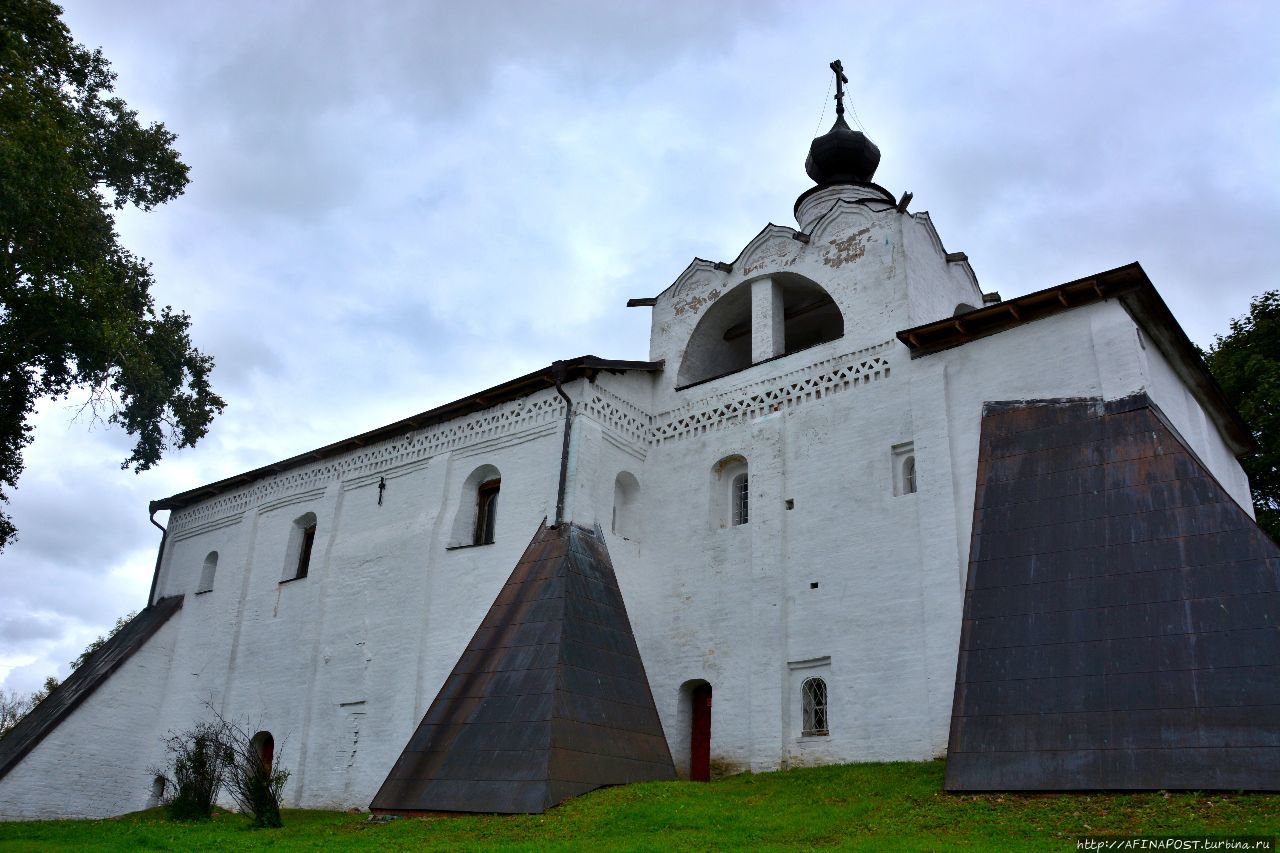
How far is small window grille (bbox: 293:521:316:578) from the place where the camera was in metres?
18.8

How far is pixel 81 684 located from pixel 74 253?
387 inches

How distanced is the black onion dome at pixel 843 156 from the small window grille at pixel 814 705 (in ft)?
32.9

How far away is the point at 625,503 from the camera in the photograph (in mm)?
15727

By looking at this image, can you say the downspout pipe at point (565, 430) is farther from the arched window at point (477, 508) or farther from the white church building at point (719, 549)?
the arched window at point (477, 508)

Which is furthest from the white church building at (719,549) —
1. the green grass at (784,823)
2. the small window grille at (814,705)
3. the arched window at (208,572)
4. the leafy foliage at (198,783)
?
the leafy foliage at (198,783)

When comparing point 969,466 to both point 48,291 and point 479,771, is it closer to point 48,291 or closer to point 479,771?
point 479,771

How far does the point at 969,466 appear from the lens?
12.3m

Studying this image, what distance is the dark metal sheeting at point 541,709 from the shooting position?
11078 millimetres

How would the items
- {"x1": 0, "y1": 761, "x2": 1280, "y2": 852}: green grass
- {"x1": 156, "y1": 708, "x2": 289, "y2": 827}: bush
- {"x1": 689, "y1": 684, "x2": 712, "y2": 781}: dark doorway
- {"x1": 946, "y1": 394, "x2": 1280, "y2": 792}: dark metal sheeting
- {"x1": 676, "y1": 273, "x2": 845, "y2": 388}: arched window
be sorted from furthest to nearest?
{"x1": 676, "y1": 273, "x2": 845, "y2": 388}: arched window → {"x1": 689, "y1": 684, "x2": 712, "y2": 781}: dark doorway → {"x1": 156, "y1": 708, "x2": 289, "y2": 827}: bush → {"x1": 946, "y1": 394, "x2": 1280, "y2": 792}: dark metal sheeting → {"x1": 0, "y1": 761, "x2": 1280, "y2": 852}: green grass

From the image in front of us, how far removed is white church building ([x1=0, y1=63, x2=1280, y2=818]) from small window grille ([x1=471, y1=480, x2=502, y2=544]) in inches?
2.8

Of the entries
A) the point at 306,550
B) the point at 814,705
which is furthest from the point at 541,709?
the point at 306,550

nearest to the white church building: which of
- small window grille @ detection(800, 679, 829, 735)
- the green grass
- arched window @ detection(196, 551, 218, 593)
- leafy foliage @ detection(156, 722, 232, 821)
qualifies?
small window grille @ detection(800, 679, 829, 735)

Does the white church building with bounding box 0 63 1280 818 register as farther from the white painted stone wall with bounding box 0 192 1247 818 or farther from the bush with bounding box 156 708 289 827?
the bush with bounding box 156 708 289 827

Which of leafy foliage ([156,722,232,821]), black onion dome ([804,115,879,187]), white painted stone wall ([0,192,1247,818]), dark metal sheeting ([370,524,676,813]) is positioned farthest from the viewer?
black onion dome ([804,115,879,187])
